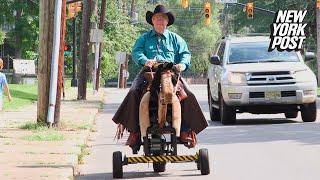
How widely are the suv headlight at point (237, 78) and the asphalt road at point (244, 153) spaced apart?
97cm

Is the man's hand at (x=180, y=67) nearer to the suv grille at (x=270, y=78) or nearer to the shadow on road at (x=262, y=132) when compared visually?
the shadow on road at (x=262, y=132)

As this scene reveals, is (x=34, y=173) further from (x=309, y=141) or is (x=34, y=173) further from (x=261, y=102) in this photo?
(x=261, y=102)

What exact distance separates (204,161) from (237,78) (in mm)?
9668

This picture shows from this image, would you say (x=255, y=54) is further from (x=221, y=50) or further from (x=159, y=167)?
(x=159, y=167)

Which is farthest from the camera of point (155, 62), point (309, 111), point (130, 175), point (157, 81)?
point (309, 111)

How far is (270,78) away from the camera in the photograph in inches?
815

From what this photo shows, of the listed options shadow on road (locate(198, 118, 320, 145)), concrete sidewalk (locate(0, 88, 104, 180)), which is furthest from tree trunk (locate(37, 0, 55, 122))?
shadow on road (locate(198, 118, 320, 145))

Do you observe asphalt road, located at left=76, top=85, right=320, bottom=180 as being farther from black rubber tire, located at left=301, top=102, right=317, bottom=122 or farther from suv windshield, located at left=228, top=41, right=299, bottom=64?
suv windshield, located at left=228, top=41, right=299, bottom=64

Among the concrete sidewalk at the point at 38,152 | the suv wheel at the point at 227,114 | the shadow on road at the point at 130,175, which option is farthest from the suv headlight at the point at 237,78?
the shadow on road at the point at 130,175

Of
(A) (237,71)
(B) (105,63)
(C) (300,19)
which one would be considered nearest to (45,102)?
(A) (237,71)

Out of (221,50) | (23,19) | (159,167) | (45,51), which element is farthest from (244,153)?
(23,19)

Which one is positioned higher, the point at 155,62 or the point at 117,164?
the point at 155,62

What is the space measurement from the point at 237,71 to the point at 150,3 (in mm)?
113672

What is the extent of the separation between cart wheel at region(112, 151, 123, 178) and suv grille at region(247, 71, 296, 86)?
9713 mm
